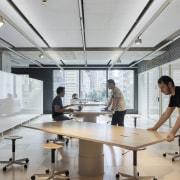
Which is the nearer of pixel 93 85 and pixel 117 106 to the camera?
pixel 117 106

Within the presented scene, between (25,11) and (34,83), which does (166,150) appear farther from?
(34,83)

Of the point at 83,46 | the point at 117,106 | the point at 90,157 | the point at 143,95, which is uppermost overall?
the point at 83,46

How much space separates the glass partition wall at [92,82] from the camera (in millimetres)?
16266

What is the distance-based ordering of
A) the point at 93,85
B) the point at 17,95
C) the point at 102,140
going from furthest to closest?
the point at 93,85
the point at 17,95
the point at 102,140

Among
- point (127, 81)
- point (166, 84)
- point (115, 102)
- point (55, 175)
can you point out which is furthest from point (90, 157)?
point (127, 81)

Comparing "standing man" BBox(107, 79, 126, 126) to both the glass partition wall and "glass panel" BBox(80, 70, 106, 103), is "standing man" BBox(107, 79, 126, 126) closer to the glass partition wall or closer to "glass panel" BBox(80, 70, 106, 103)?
the glass partition wall

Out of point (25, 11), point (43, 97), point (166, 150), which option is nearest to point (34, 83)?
point (43, 97)

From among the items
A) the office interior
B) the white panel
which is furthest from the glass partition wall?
the white panel

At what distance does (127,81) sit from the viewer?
16469mm

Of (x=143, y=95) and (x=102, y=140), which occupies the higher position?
(x=143, y=95)

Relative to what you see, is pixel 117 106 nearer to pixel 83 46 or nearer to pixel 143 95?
pixel 83 46

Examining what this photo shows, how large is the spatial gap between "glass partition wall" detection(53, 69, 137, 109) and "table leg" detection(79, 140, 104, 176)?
12114 millimetres

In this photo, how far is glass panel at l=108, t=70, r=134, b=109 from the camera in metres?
16.3

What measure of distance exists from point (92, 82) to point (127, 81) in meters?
2.17
